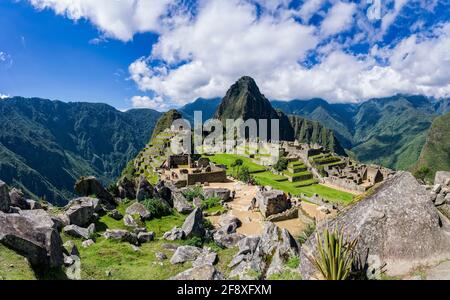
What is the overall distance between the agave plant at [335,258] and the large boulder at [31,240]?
791 centimetres

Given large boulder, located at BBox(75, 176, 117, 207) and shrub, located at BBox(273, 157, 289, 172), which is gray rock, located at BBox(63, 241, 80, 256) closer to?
large boulder, located at BBox(75, 176, 117, 207)

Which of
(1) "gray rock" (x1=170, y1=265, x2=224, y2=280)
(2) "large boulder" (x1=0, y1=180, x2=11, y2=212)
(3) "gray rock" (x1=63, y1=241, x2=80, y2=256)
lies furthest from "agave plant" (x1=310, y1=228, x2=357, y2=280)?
(2) "large boulder" (x1=0, y1=180, x2=11, y2=212)

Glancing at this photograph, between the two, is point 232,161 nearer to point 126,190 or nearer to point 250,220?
point 250,220

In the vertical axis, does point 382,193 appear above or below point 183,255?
above

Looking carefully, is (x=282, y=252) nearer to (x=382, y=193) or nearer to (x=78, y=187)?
(x=382, y=193)

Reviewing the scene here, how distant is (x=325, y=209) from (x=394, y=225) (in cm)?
2085

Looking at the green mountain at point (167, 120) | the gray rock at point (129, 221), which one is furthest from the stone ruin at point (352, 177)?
the green mountain at point (167, 120)

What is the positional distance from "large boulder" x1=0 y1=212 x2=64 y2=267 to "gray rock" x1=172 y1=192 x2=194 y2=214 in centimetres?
1406

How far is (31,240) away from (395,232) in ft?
33.8

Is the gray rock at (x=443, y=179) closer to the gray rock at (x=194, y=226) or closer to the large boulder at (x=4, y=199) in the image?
the gray rock at (x=194, y=226)

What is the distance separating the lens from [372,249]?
8.66m

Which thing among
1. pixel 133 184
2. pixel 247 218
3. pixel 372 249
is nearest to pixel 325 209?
pixel 247 218

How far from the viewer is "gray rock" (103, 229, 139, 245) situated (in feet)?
53.1

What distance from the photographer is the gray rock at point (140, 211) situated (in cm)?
2111
